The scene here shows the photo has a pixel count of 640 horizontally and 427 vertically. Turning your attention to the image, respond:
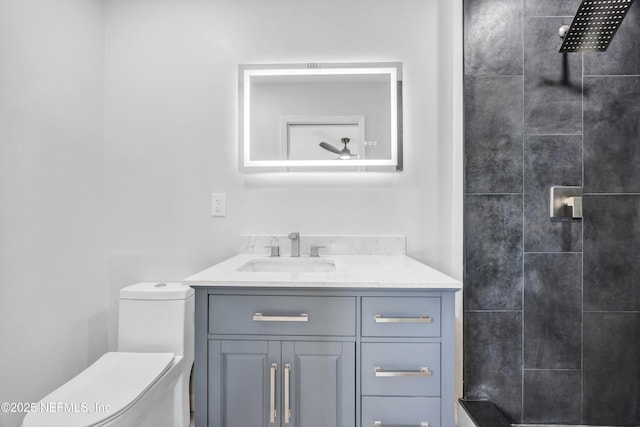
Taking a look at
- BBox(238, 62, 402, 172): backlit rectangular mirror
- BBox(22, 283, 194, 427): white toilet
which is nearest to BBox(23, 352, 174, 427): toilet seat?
BBox(22, 283, 194, 427): white toilet

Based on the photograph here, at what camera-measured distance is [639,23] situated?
146 centimetres

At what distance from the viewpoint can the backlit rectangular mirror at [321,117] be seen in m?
1.71

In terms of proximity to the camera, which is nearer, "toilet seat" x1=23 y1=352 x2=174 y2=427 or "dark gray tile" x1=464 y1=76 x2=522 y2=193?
"toilet seat" x1=23 y1=352 x2=174 y2=427

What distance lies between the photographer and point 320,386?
1111 mm

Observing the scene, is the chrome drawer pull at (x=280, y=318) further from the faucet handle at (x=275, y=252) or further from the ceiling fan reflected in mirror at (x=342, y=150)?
the ceiling fan reflected in mirror at (x=342, y=150)

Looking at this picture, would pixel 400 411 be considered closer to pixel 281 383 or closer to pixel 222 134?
pixel 281 383

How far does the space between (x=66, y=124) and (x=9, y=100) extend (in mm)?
274

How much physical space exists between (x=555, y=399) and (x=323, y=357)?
1168 mm

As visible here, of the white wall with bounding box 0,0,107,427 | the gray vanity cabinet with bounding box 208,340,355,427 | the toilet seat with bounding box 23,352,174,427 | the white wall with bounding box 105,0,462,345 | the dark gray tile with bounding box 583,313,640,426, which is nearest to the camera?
the toilet seat with bounding box 23,352,174,427

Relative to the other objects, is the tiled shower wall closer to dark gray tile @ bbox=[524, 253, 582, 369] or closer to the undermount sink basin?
dark gray tile @ bbox=[524, 253, 582, 369]

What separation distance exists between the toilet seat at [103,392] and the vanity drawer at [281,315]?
14.7 inches

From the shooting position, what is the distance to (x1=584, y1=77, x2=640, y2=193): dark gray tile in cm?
145

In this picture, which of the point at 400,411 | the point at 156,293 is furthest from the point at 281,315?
the point at 156,293

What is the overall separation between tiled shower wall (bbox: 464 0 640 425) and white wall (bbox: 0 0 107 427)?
6.28 feet
